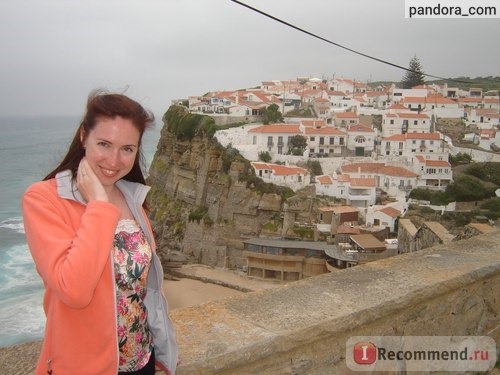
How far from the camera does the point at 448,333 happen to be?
2645mm

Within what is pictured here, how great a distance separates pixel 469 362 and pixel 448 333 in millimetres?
241

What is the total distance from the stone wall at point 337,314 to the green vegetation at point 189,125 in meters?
31.9

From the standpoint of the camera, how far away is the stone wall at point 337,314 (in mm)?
1869

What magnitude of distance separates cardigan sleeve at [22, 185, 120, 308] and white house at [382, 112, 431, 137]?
136 feet

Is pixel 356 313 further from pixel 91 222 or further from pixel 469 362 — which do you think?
pixel 91 222

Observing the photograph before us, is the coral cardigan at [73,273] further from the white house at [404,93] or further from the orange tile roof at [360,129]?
the white house at [404,93]

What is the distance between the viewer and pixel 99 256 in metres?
1.29

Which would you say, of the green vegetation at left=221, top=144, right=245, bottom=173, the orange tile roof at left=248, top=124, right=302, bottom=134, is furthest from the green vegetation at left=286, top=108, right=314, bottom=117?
the green vegetation at left=221, top=144, right=245, bottom=173

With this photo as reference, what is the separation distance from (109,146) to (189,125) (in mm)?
35290

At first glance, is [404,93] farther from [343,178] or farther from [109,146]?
[109,146]

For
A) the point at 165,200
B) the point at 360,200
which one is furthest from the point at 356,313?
the point at 165,200

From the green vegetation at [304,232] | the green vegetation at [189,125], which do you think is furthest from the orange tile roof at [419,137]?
the green vegetation at [189,125]

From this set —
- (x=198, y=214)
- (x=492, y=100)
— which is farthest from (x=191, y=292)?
(x=492, y=100)

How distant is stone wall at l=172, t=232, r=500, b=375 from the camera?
1869mm
